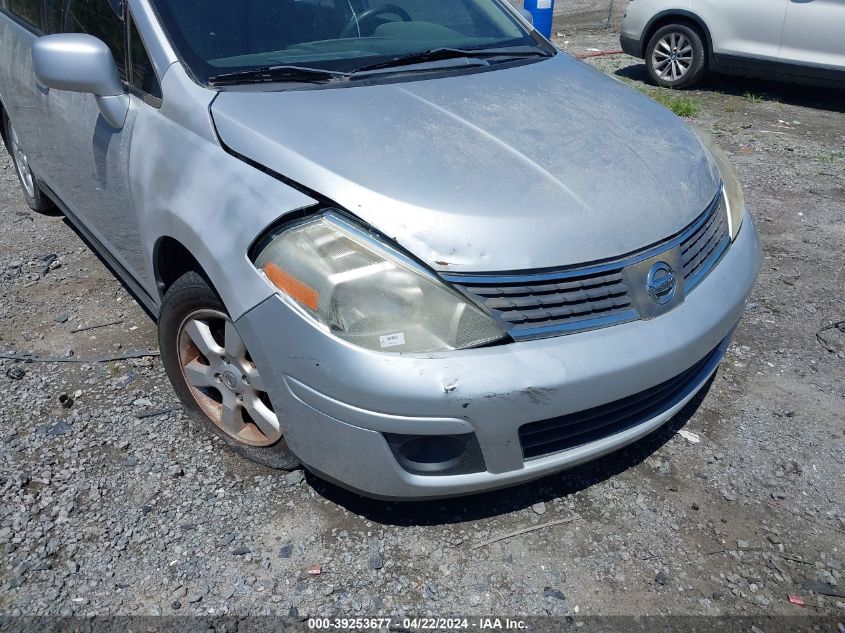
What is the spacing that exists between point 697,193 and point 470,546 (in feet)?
4.52

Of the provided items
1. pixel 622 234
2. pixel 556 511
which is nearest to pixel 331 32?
pixel 622 234

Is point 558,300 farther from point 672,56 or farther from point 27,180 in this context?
point 672,56

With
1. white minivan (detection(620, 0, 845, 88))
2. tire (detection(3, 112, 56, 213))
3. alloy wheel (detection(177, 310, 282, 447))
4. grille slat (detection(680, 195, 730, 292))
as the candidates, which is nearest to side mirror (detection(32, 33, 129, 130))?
alloy wheel (detection(177, 310, 282, 447))

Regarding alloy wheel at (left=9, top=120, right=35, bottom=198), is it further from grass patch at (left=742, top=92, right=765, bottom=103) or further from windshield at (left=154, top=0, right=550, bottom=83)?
grass patch at (left=742, top=92, right=765, bottom=103)

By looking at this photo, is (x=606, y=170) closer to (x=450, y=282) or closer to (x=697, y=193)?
(x=697, y=193)

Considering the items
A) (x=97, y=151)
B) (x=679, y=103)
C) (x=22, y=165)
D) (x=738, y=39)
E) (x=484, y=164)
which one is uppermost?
(x=484, y=164)

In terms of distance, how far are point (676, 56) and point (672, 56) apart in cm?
4

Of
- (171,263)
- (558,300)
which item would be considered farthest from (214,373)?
(558,300)

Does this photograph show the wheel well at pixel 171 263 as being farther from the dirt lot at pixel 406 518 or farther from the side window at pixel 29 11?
the side window at pixel 29 11

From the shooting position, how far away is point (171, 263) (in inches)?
106

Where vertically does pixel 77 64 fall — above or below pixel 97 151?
above

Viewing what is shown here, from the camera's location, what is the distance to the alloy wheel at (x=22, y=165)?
14.9ft

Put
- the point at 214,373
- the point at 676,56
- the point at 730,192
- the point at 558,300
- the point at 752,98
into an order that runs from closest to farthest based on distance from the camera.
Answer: the point at 558,300, the point at 214,373, the point at 730,192, the point at 752,98, the point at 676,56

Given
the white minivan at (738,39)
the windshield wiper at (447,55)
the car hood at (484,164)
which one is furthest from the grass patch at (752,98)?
the car hood at (484,164)
